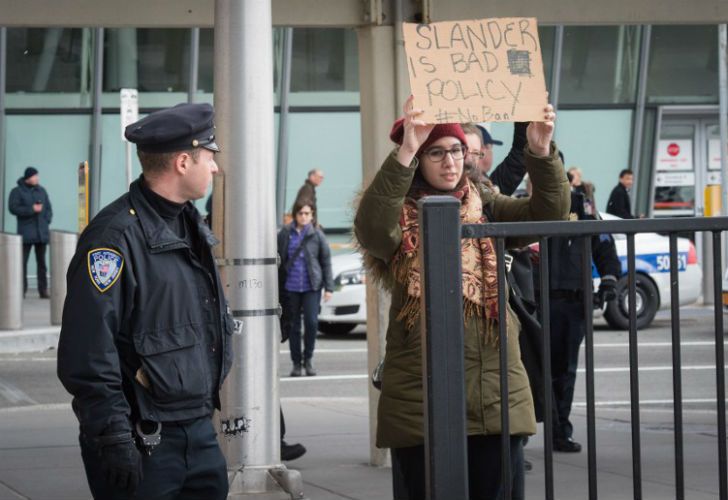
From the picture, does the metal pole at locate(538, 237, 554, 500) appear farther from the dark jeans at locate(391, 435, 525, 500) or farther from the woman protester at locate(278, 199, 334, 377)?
the woman protester at locate(278, 199, 334, 377)

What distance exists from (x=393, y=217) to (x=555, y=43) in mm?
21561

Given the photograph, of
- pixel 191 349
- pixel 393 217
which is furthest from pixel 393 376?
pixel 191 349

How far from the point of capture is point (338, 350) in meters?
16.1

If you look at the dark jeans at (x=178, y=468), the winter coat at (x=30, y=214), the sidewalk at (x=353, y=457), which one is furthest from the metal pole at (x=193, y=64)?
the dark jeans at (x=178, y=468)

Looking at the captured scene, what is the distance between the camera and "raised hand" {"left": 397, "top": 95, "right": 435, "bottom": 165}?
4.42m

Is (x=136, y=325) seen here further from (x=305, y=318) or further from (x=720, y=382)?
(x=305, y=318)

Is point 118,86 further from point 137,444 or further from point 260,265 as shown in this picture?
point 137,444

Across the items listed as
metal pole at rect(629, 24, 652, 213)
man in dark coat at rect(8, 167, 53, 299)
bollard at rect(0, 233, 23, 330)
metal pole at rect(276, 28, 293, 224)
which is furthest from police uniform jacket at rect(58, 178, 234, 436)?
metal pole at rect(629, 24, 652, 213)

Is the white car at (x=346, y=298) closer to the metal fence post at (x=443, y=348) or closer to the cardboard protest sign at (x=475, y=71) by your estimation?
the cardboard protest sign at (x=475, y=71)

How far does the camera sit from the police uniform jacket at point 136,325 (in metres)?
3.78

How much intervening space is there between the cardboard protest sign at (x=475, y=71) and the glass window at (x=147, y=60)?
20412mm

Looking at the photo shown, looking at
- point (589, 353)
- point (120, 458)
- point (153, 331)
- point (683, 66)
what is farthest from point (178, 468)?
point (683, 66)

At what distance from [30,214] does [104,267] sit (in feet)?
60.1

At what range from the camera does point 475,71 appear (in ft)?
14.8
